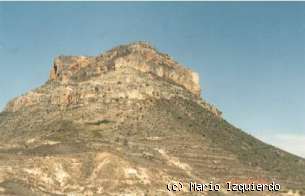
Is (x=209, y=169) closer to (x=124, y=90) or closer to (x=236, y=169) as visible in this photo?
(x=236, y=169)

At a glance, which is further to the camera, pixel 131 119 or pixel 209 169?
pixel 131 119

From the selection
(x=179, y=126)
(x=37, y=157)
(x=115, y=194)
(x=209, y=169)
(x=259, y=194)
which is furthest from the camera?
(x=179, y=126)

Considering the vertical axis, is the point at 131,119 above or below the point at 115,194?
above

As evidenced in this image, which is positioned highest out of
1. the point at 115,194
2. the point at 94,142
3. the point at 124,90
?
the point at 124,90

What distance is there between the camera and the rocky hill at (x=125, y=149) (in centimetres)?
13200

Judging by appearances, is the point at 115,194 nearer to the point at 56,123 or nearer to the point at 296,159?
the point at 56,123

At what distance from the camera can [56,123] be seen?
590 ft

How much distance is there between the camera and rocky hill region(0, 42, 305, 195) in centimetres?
13200

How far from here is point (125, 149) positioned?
15575cm

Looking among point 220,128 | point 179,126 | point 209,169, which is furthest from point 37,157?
point 220,128

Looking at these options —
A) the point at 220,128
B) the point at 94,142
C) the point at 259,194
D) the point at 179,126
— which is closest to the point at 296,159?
the point at 220,128

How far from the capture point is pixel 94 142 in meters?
158

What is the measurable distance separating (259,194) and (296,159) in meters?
45.0

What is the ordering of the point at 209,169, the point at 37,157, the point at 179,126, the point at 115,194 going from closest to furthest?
the point at 115,194 → the point at 37,157 → the point at 209,169 → the point at 179,126
